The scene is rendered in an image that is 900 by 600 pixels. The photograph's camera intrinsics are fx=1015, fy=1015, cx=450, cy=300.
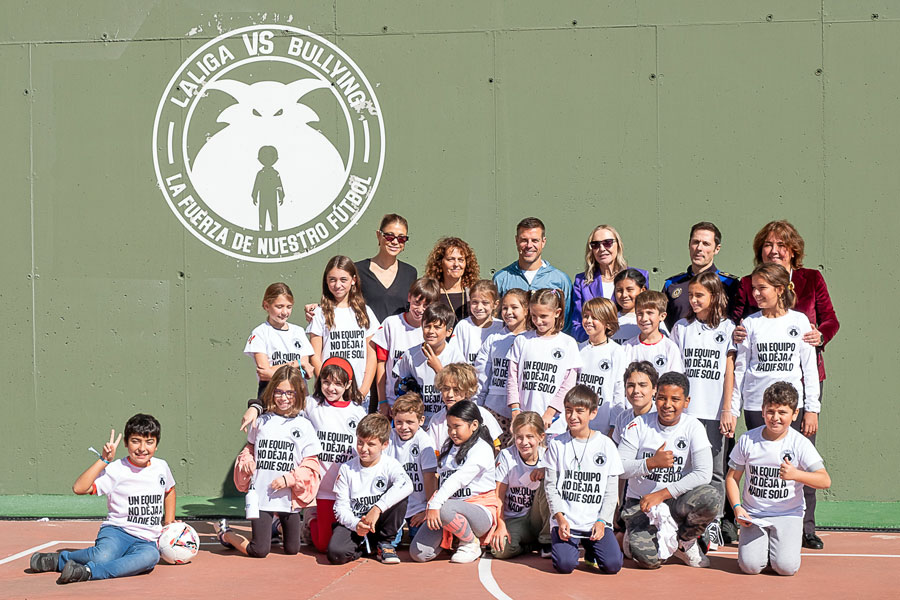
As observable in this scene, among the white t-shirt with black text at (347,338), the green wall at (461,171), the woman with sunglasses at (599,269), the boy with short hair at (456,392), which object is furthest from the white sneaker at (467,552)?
the green wall at (461,171)

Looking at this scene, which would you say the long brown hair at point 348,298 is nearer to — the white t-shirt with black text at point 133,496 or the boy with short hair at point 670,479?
the white t-shirt with black text at point 133,496

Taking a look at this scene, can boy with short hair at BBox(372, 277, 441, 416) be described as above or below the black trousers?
above

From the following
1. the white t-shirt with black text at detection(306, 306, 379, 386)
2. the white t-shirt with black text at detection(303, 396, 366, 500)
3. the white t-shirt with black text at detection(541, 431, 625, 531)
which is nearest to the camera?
the white t-shirt with black text at detection(541, 431, 625, 531)

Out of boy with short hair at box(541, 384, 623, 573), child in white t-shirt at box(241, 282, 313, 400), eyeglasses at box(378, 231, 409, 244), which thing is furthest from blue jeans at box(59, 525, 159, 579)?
eyeglasses at box(378, 231, 409, 244)

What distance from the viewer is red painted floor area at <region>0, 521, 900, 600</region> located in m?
5.77

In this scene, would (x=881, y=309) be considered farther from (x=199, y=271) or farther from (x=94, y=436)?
(x=94, y=436)

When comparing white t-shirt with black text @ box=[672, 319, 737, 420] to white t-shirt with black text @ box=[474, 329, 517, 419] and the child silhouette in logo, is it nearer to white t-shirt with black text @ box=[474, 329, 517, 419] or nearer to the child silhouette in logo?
white t-shirt with black text @ box=[474, 329, 517, 419]

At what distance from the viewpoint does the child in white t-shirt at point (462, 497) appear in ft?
21.5

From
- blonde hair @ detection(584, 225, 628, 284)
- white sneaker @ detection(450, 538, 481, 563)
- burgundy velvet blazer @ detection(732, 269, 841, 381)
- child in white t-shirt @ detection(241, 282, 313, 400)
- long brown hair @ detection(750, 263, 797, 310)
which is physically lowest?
white sneaker @ detection(450, 538, 481, 563)

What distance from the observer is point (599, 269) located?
294 inches

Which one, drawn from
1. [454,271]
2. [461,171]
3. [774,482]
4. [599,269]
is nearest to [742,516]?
[774,482]

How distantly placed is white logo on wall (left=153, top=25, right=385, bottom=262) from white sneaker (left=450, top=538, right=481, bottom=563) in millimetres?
3398

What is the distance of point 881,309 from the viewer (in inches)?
339

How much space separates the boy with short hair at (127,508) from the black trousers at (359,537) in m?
1.11
